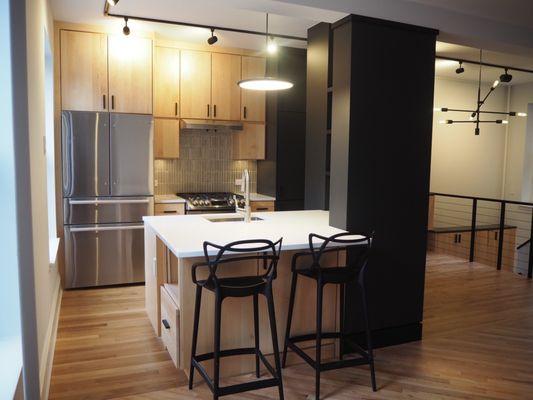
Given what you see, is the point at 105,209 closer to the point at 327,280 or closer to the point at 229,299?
the point at 229,299

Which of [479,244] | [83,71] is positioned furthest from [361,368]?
[479,244]

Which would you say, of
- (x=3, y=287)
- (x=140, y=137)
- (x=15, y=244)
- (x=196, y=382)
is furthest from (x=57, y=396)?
(x=140, y=137)

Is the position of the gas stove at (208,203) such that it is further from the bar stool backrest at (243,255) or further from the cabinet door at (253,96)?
the bar stool backrest at (243,255)

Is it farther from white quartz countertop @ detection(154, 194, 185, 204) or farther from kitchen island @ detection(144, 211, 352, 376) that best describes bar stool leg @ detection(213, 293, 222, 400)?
white quartz countertop @ detection(154, 194, 185, 204)

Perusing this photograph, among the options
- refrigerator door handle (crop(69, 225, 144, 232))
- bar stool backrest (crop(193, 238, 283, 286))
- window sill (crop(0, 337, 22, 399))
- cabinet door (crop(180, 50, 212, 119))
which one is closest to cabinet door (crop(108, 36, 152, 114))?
cabinet door (crop(180, 50, 212, 119))

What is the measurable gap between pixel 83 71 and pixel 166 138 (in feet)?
3.78

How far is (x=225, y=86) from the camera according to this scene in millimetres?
5672

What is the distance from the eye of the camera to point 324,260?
3.22m

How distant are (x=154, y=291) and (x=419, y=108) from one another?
252 centimetres

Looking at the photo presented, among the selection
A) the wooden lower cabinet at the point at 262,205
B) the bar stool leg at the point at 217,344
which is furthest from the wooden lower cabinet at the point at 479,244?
the bar stool leg at the point at 217,344

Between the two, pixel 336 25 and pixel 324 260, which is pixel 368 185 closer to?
pixel 324 260

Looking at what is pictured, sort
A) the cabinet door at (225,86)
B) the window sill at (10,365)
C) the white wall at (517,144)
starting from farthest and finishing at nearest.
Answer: the white wall at (517,144) < the cabinet door at (225,86) < the window sill at (10,365)

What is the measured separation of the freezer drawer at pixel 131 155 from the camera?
4.94 meters

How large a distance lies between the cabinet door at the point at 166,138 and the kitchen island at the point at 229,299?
194 centimetres
